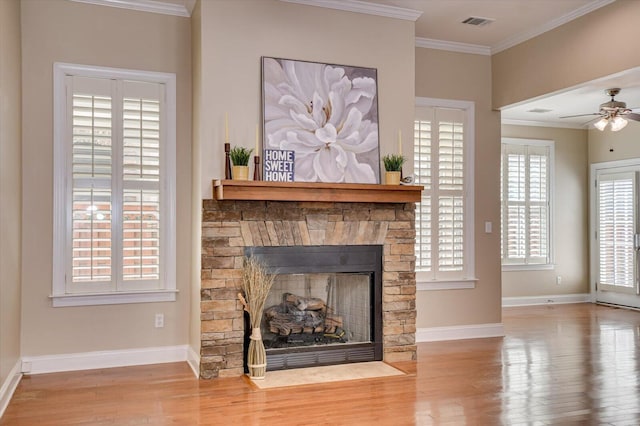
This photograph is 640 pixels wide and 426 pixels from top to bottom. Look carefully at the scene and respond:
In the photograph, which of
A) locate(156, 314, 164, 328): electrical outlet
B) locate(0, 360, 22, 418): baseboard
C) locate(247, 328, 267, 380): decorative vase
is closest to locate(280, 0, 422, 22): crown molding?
locate(247, 328, 267, 380): decorative vase

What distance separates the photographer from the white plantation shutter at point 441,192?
230 inches

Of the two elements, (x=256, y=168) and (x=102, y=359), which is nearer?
(x=256, y=168)

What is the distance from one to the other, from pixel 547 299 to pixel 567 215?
1.35 meters

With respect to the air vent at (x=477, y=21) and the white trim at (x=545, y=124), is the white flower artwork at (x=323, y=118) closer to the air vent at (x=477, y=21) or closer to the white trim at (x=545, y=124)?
the air vent at (x=477, y=21)

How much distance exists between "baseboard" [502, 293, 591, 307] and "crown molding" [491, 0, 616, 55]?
3897 mm

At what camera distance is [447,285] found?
5.90 metres

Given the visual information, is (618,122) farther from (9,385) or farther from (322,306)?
(9,385)

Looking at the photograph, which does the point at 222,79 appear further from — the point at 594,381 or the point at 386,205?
the point at 594,381

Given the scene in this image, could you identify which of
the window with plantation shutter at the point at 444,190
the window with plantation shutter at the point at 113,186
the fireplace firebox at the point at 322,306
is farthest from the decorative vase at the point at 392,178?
the window with plantation shutter at the point at 113,186

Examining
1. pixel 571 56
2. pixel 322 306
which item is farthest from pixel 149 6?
pixel 571 56

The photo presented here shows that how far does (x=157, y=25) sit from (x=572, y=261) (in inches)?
279

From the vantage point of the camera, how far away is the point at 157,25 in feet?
15.8

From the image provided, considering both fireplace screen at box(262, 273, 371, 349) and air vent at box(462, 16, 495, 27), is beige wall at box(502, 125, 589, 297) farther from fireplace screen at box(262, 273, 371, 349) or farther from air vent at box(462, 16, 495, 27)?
fireplace screen at box(262, 273, 371, 349)

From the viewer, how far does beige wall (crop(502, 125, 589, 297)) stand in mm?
8539
